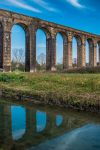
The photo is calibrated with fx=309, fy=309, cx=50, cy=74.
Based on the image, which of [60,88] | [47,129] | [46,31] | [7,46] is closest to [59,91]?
[60,88]

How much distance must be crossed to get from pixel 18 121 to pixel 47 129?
1.24 meters

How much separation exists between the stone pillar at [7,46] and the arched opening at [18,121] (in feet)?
62.2

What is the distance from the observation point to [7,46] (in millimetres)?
30141

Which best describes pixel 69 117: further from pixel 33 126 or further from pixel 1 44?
pixel 1 44

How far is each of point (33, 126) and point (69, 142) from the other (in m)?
1.86

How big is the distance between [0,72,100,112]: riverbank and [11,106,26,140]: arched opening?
1354mm

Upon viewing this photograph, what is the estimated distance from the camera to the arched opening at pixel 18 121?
696cm

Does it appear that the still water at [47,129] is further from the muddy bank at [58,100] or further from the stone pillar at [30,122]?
the muddy bank at [58,100]

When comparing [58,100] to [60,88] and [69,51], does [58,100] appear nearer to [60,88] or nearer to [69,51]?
[60,88]

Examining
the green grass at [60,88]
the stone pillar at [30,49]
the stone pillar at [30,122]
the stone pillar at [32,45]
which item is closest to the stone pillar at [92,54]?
the stone pillar at [32,45]

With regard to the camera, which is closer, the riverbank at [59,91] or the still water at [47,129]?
the still water at [47,129]

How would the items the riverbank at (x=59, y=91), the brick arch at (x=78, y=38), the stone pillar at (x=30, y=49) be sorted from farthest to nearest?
the brick arch at (x=78, y=38)
the stone pillar at (x=30, y=49)
the riverbank at (x=59, y=91)

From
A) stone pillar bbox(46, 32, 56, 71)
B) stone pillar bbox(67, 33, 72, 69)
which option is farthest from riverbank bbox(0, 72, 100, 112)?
stone pillar bbox(67, 33, 72, 69)

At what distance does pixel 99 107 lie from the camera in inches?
376
